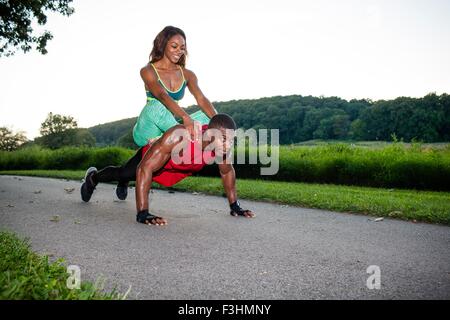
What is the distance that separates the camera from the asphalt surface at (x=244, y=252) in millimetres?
1910

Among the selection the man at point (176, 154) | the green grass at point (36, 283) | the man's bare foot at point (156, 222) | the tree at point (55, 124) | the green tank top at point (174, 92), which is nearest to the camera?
the green grass at point (36, 283)

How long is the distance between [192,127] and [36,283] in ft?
8.01

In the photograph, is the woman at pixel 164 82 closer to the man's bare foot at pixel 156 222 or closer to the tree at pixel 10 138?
the man's bare foot at pixel 156 222

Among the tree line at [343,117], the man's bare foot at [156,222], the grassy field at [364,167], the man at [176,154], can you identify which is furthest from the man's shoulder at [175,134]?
the tree line at [343,117]

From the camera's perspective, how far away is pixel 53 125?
85500mm

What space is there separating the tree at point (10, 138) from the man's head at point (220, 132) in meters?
98.5

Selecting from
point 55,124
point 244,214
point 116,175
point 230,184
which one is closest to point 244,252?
point 244,214

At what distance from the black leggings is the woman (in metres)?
0.57

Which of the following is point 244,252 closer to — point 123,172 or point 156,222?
point 156,222

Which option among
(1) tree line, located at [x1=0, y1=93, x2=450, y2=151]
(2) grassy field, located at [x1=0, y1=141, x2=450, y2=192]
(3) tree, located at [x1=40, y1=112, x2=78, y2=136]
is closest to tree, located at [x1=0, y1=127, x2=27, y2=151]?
(3) tree, located at [x1=40, y1=112, x2=78, y2=136]

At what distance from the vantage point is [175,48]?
4016 mm
